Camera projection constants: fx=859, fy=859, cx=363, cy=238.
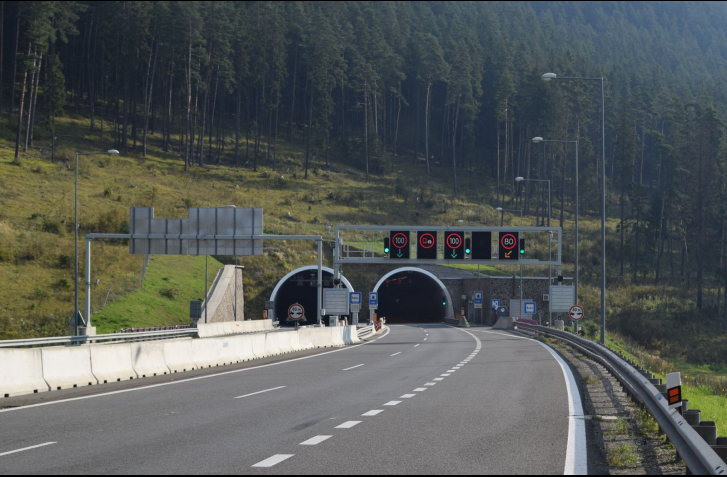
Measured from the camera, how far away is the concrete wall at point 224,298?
2274 inches

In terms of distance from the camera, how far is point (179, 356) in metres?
23.6

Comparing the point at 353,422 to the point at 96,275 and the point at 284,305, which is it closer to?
the point at 96,275

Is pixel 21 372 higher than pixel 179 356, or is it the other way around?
pixel 21 372

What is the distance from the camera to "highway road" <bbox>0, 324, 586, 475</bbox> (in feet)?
30.0

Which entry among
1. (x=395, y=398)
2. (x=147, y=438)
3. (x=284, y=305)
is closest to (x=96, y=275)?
(x=284, y=305)

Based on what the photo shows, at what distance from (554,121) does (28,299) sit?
227 feet

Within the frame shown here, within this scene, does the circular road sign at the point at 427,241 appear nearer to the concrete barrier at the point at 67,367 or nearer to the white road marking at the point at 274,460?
the concrete barrier at the point at 67,367

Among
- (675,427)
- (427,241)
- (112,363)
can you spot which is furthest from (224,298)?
(675,427)

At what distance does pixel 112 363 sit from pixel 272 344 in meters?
12.1

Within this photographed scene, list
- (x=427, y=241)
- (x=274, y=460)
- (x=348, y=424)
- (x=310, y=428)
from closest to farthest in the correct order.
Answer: (x=274, y=460) < (x=310, y=428) < (x=348, y=424) < (x=427, y=241)

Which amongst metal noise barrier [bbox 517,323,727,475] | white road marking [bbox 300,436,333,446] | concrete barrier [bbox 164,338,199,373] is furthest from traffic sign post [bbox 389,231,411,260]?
white road marking [bbox 300,436,333,446]

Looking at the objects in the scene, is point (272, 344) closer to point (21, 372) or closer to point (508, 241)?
point (21, 372)

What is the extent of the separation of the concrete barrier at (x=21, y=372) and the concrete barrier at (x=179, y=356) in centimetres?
555

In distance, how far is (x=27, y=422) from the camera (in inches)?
509
